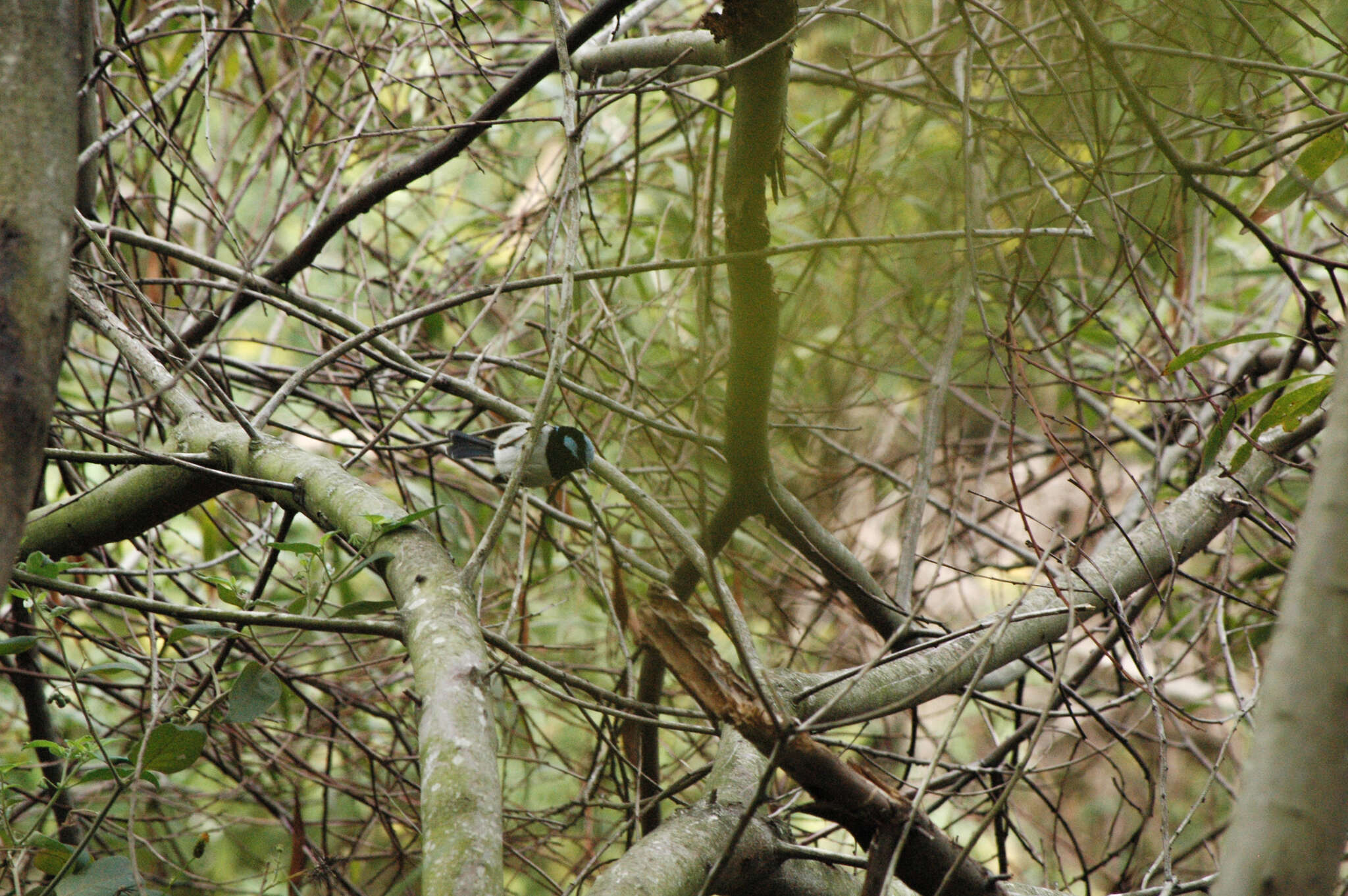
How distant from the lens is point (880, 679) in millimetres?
1367

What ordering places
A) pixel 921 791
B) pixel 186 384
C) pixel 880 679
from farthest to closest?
1. pixel 186 384
2. pixel 880 679
3. pixel 921 791

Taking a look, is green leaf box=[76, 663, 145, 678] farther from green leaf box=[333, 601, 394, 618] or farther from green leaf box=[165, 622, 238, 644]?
green leaf box=[333, 601, 394, 618]

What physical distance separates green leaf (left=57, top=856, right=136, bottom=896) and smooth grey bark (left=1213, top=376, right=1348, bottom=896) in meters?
1.23

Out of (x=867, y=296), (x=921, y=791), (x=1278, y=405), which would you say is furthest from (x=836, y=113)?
(x=921, y=791)

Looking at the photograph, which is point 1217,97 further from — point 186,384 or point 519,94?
point 186,384

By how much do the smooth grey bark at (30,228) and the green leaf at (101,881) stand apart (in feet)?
2.53

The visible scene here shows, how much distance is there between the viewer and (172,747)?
1.20 m

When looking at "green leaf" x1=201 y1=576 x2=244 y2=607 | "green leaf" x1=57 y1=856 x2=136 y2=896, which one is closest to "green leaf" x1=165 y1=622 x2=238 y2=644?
"green leaf" x1=201 y1=576 x2=244 y2=607

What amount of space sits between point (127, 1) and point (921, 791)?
288 cm

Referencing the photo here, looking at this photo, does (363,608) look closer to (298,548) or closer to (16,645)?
(298,548)

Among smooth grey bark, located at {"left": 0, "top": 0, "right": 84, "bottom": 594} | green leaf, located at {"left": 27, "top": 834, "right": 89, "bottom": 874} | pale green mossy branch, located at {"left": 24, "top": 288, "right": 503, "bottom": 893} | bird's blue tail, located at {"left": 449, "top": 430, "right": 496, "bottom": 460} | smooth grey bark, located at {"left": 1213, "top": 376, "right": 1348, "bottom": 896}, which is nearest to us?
smooth grey bark, located at {"left": 1213, "top": 376, "right": 1348, "bottom": 896}

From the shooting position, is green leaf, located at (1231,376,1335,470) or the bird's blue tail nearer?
green leaf, located at (1231,376,1335,470)

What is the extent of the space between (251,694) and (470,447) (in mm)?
560

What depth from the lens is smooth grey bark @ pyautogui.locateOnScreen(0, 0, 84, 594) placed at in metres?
0.62
